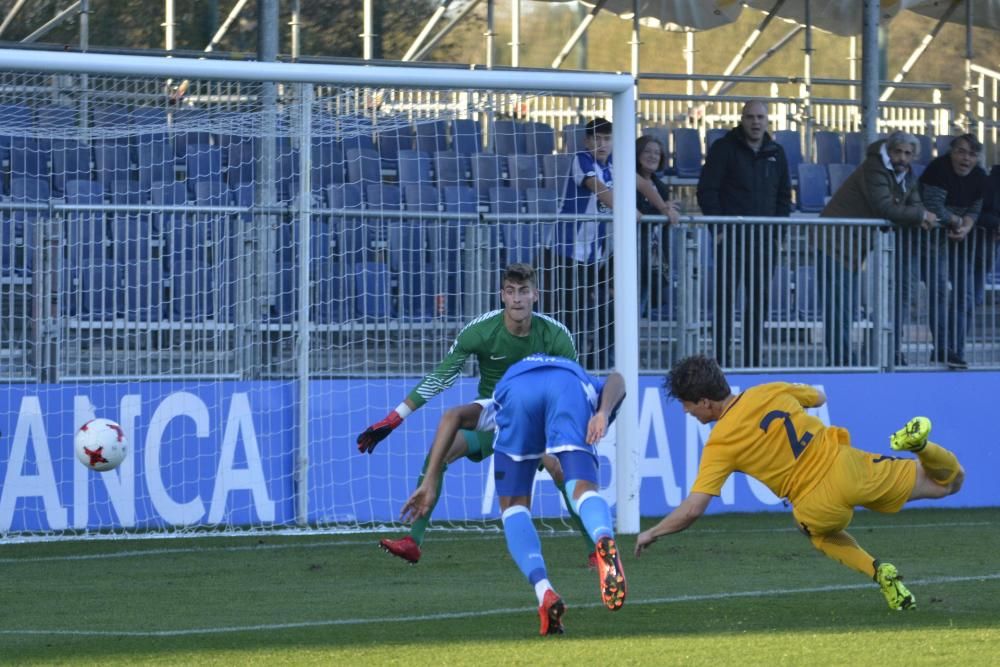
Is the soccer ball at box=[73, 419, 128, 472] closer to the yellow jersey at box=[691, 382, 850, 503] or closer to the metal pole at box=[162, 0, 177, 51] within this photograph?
the yellow jersey at box=[691, 382, 850, 503]

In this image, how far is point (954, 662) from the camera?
626 cm

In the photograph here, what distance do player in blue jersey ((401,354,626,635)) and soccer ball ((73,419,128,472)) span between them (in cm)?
334

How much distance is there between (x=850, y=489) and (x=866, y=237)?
20.6 ft

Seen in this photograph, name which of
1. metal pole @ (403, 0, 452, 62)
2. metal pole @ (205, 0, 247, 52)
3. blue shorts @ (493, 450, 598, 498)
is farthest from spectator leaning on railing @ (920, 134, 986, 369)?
metal pole @ (205, 0, 247, 52)

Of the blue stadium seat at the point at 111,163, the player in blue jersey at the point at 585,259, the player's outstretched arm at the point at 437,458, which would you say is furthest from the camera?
the blue stadium seat at the point at 111,163

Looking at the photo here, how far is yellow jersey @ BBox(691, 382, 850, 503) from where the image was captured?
752 cm

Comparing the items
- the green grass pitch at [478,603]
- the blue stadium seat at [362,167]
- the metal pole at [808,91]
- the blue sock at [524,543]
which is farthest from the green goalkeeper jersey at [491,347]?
the metal pole at [808,91]

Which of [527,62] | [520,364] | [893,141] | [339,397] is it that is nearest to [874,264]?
[893,141]

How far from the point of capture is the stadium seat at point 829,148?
18.0 metres

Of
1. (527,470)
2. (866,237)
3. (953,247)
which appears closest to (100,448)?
(527,470)

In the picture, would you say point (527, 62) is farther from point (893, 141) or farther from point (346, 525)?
point (346, 525)

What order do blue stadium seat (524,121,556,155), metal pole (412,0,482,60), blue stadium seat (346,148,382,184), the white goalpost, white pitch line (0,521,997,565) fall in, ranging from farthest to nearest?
metal pole (412,0,482,60) < blue stadium seat (524,121,556,155) < blue stadium seat (346,148,382,184) < the white goalpost < white pitch line (0,521,997,565)

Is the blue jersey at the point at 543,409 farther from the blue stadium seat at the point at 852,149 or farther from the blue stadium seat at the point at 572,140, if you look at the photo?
the blue stadium seat at the point at 852,149

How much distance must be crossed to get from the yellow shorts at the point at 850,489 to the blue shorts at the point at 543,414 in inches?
41.9
